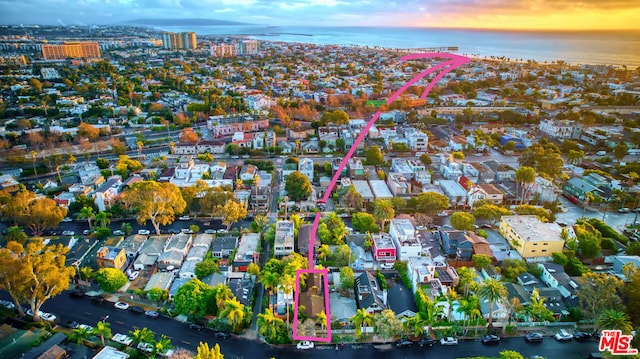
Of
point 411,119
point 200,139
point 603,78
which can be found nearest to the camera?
point 200,139

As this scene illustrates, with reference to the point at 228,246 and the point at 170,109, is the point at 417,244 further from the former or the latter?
the point at 170,109

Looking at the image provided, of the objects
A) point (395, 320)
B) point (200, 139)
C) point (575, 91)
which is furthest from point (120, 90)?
point (575, 91)

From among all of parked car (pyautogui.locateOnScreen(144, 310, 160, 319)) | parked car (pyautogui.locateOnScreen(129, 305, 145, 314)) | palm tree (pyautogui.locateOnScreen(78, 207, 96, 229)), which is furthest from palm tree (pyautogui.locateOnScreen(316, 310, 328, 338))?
palm tree (pyautogui.locateOnScreen(78, 207, 96, 229))

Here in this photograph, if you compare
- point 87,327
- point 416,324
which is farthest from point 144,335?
point 416,324

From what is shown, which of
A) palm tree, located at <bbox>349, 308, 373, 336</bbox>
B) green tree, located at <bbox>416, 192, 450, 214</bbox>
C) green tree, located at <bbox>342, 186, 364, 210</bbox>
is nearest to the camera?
palm tree, located at <bbox>349, 308, 373, 336</bbox>

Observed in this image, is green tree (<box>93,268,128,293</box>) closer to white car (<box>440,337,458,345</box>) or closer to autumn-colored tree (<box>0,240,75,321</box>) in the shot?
autumn-colored tree (<box>0,240,75,321</box>)

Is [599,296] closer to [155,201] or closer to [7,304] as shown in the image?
[155,201]

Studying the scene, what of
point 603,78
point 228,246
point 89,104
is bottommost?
point 228,246
